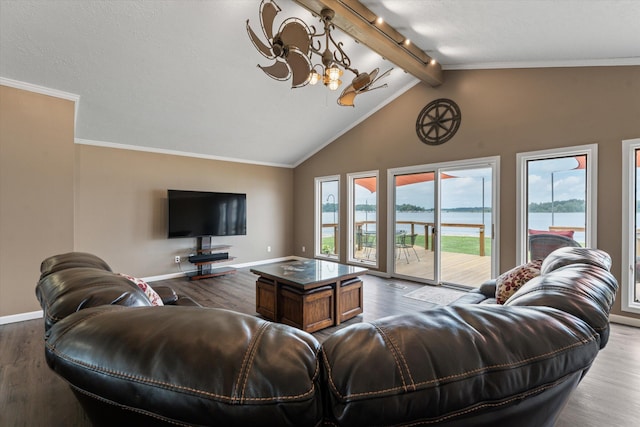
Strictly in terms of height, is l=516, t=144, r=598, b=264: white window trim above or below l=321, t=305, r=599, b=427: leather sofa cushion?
above

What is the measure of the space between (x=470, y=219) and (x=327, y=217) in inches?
125

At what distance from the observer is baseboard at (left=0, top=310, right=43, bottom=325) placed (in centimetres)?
332

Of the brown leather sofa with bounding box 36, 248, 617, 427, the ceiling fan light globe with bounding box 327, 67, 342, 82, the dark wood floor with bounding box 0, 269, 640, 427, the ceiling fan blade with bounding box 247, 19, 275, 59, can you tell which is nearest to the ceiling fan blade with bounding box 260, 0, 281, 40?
the ceiling fan blade with bounding box 247, 19, 275, 59

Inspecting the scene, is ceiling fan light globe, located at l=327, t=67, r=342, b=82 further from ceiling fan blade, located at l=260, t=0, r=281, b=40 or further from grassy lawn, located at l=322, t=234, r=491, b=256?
grassy lawn, located at l=322, t=234, r=491, b=256

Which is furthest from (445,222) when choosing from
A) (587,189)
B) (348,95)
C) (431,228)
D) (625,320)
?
(348,95)

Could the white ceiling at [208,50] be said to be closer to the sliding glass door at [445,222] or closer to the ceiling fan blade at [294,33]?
the ceiling fan blade at [294,33]

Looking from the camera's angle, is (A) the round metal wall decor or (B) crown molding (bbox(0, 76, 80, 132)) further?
(A) the round metal wall decor

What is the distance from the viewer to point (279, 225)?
23.9ft

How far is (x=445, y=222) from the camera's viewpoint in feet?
16.3

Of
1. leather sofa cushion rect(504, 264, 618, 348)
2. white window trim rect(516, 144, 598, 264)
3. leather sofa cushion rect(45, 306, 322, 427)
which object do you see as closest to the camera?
leather sofa cushion rect(45, 306, 322, 427)

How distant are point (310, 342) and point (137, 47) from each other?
3.94m

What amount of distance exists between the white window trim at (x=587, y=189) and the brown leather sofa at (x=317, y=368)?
374 centimetres

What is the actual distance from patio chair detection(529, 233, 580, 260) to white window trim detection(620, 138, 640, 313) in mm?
500

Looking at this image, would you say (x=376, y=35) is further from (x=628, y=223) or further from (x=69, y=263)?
(x=69, y=263)
